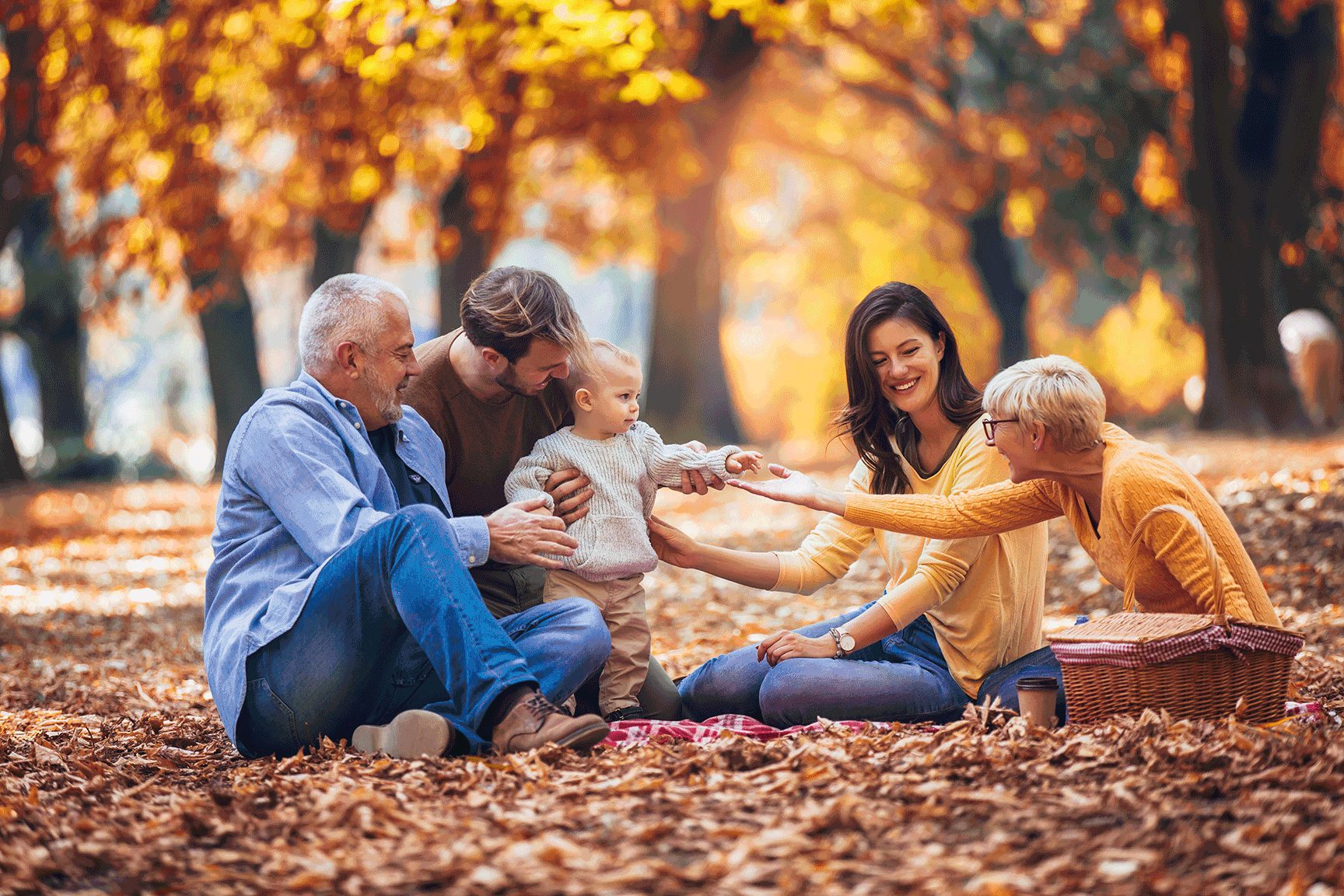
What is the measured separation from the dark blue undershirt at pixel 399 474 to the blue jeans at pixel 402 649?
20.2 inches

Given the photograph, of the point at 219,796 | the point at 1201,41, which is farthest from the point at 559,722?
the point at 1201,41

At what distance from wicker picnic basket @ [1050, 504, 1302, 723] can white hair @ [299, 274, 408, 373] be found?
7.34 ft

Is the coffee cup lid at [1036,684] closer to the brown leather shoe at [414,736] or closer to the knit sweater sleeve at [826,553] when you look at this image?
the knit sweater sleeve at [826,553]

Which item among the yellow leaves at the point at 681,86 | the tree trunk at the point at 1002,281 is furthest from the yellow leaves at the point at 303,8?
the tree trunk at the point at 1002,281

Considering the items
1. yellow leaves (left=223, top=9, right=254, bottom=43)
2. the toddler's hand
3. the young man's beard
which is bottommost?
the toddler's hand

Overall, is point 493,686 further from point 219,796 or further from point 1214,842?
point 1214,842

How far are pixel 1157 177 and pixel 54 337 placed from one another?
655 inches

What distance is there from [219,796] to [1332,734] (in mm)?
2957

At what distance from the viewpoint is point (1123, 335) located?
1027 inches

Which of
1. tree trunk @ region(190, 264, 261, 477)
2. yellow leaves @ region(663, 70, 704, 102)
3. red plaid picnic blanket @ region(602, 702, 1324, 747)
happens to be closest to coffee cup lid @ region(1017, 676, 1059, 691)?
red plaid picnic blanket @ region(602, 702, 1324, 747)

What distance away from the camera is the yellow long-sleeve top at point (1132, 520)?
3.88m

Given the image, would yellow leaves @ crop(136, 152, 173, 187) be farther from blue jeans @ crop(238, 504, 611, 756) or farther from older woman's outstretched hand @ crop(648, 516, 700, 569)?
blue jeans @ crop(238, 504, 611, 756)

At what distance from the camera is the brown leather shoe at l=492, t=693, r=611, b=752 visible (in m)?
3.71

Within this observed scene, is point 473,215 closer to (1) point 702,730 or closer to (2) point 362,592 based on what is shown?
(1) point 702,730
